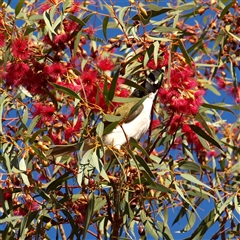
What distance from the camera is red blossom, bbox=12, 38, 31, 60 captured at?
2.84 m

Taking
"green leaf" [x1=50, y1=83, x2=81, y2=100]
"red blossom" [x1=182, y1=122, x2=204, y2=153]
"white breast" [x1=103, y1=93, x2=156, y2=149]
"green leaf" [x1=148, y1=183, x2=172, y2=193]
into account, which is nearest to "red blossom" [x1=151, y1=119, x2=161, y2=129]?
"white breast" [x1=103, y1=93, x2=156, y2=149]

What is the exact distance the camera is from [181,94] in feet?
9.15

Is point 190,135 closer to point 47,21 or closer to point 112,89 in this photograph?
point 112,89

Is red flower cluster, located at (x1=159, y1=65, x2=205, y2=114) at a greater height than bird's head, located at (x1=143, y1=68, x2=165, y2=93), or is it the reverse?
red flower cluster, located at (x1=159, y1=65, x2=205, y2=114)

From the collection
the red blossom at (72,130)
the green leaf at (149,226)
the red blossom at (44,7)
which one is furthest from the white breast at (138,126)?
the red blossom at (44,7)

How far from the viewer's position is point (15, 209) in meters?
3.17

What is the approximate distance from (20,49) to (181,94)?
0.65 meters

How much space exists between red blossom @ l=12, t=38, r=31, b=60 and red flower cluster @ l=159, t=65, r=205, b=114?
550 millimetres

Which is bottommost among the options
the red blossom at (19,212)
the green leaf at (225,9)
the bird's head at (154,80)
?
the red blossom at (19,212)

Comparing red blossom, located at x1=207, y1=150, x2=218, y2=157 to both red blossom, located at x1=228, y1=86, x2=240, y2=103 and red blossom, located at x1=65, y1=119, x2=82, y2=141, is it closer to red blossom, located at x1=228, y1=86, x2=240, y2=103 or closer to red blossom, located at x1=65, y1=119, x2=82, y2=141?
red blossom, located at x1=228, y1=86, x2=240, y2=103

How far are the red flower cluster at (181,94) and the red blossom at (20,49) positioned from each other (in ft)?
1.81

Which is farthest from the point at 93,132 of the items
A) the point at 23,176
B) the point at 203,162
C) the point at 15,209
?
the point at 203,162

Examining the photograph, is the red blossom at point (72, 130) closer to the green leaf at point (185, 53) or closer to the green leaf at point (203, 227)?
the green leaf at point (185, 53)

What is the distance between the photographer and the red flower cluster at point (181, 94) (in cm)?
277
